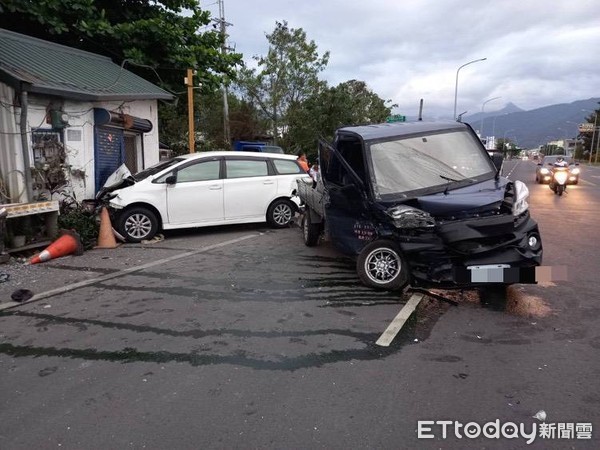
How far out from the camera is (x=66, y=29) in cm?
1322

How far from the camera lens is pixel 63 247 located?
814 centimetres

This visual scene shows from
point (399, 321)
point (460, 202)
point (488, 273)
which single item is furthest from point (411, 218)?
point (399, 321)

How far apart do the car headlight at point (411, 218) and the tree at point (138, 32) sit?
11502 mm

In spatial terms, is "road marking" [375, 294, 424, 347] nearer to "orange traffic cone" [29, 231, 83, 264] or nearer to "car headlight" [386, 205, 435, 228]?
"car headlight" [386, 205, 435, 228]

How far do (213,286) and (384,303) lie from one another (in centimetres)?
221

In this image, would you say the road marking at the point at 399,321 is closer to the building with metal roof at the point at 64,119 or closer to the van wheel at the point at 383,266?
the van wheel at the point at 383,266

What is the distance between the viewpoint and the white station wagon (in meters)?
9.33

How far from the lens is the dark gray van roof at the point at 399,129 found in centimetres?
673

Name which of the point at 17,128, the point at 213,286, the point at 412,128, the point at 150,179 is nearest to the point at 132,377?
the point at 213,286

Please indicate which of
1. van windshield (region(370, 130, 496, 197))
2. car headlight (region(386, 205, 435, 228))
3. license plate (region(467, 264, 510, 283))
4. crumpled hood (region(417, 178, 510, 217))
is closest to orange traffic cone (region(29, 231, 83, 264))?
van windshield (region(370, 130, 496, 197))

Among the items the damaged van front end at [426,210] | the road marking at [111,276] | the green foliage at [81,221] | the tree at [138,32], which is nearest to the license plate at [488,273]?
the damaged van front end at [426,210]

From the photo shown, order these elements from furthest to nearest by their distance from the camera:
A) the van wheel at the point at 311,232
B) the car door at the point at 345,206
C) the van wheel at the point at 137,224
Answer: the van wheel at the point at 137,224
the van wheel at the point at 311,232
the car door at the point at 345,206

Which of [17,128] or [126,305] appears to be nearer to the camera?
[126,305]

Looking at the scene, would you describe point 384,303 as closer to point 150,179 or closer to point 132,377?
point 132,377
